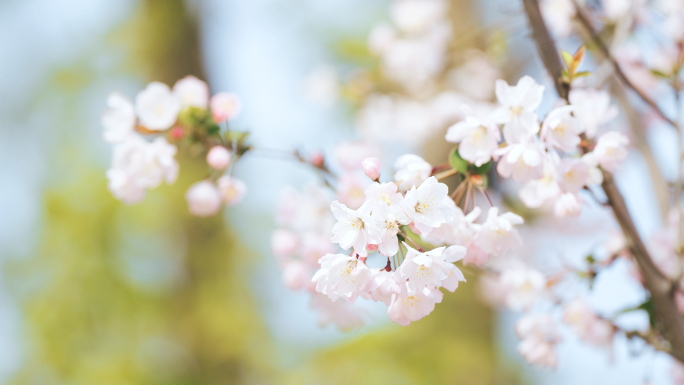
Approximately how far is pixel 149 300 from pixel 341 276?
14.4 feet

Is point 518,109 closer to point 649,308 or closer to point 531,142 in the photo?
point 531,142

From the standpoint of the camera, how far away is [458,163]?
0.85 metres

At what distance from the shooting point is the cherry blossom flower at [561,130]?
75 cm

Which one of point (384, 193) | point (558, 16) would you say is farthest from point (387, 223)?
point (558, 16)

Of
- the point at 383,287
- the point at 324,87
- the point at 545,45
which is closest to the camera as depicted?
the point at 383,287

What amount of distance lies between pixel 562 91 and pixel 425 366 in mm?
3620

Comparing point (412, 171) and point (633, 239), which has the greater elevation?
point (412, 171)

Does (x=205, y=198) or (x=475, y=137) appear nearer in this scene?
(x=475, y=137)

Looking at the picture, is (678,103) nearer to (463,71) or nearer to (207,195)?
(207,195)

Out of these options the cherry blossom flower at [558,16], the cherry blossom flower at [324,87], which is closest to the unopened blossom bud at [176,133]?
the cherry blossom flower at [558,16]

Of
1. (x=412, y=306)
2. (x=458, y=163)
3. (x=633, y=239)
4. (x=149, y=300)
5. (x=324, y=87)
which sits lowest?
(x=149, y=300)

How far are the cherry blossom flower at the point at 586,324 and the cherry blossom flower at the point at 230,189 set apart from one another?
0.94 m

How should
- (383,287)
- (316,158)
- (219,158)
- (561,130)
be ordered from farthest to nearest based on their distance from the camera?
1. (316,158)
2. (219,158)
3. (561,130)
4. (383,287)

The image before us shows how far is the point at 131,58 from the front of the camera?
473cm
